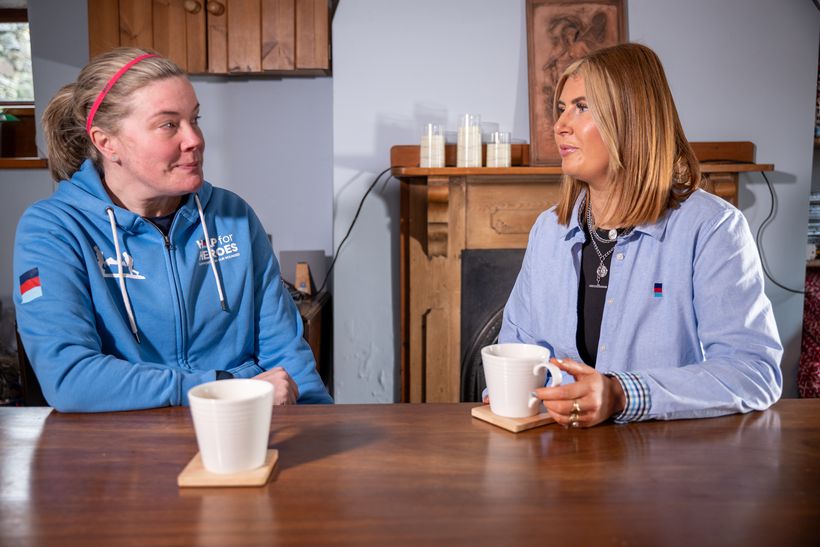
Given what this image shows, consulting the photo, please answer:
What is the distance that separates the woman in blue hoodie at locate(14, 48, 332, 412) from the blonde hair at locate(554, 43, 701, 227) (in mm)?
785

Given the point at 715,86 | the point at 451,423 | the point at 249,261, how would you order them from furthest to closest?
the point at 715,86
the point at 249,261
the point at 451,423

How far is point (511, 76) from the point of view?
2.79 m

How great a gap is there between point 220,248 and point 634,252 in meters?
0.87

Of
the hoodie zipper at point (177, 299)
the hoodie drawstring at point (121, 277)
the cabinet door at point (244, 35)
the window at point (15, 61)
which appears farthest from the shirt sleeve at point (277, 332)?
the window at point (15, 61)

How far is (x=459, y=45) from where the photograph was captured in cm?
278

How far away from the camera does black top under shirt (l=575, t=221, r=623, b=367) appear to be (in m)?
1.49

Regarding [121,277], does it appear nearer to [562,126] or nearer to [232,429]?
[232,429]

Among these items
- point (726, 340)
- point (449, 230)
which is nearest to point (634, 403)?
point (726, 340)

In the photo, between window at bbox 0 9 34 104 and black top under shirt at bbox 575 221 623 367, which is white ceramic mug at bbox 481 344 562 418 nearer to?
black top under shirt at bbox 575 221 623 367

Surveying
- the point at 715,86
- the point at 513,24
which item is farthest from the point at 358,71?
the point at 715,86

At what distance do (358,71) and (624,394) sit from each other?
211cm

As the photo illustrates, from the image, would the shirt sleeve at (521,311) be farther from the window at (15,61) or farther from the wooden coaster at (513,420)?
the window at (15,61)

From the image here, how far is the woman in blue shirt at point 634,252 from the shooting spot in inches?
49.2

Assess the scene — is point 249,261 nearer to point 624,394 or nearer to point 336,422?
point 336,422
